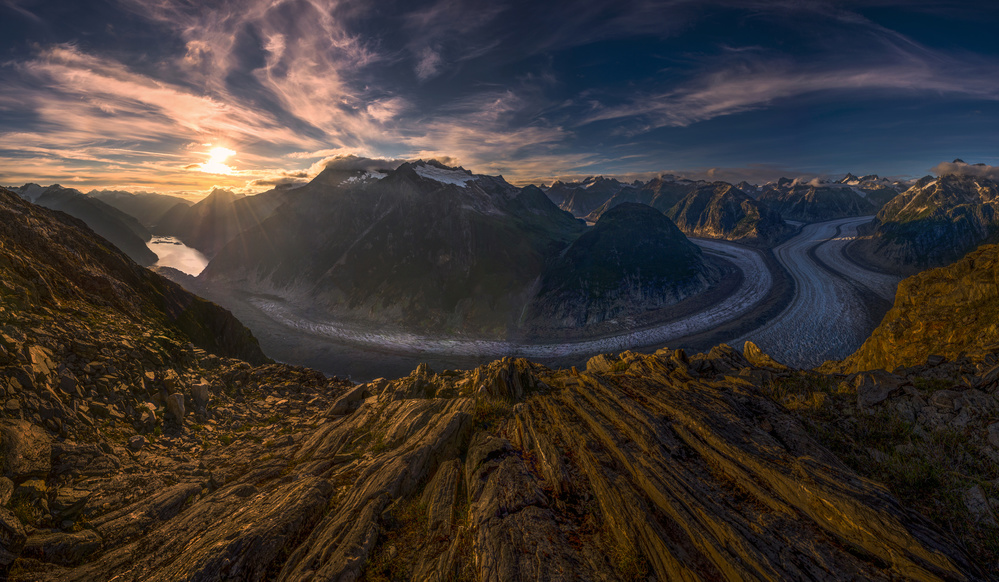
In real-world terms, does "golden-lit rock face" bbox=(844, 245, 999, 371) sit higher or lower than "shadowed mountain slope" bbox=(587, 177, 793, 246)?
lower

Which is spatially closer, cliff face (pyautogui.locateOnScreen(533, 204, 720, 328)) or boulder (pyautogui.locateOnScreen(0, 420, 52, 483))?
boulder (pyautogui.locateOnScreen(0, 420, 52, 483))

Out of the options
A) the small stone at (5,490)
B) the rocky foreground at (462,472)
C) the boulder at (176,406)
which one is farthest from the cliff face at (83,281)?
the small stone at (5,490)

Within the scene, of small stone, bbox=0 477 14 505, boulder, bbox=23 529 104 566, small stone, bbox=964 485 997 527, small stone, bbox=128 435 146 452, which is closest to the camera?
boulder, bbox=23 529 104 566

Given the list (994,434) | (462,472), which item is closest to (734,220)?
(994,434)

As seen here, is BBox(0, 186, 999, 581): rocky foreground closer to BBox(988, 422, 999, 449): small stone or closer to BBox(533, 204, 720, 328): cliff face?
BBox(988, 422, 999, 449): small stone

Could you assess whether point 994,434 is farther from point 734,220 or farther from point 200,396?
point 734,220


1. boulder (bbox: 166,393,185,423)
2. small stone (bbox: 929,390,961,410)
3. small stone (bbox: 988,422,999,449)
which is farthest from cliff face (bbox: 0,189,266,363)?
small stone (bbox: 929,390,961,410)
